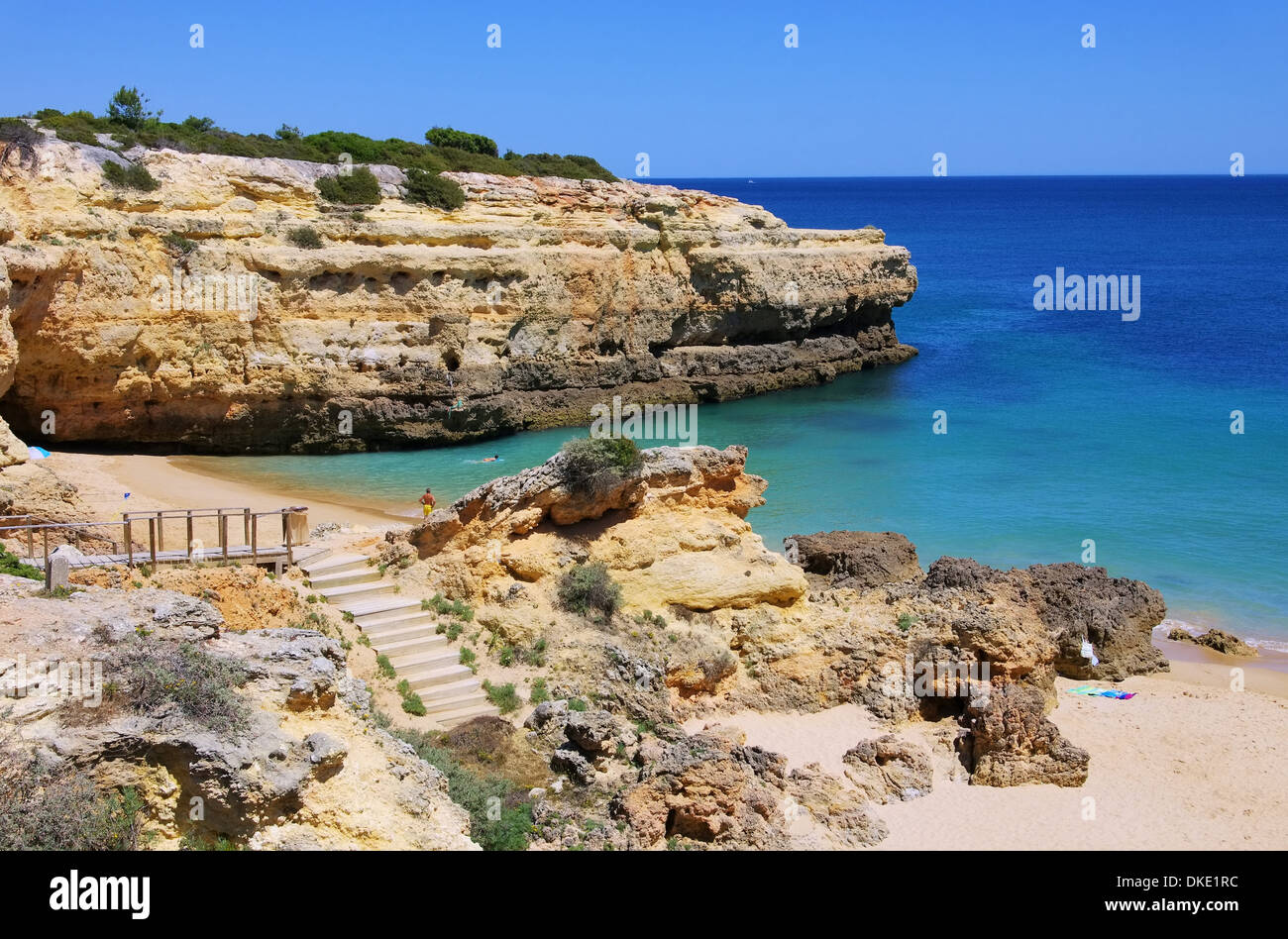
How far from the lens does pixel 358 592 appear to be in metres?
15.7

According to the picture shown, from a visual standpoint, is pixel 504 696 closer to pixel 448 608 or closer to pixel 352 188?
pixel 448 608

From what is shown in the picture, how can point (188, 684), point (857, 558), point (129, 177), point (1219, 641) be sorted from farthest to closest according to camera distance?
point (129, 177), point (857, 558), point (1219, 641), point (188, 684)

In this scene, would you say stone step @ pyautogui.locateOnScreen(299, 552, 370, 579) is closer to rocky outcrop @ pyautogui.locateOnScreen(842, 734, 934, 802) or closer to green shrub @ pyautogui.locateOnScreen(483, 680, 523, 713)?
green shrub @ pyautogui.locateOnScreen(483, 680, 523, 713)

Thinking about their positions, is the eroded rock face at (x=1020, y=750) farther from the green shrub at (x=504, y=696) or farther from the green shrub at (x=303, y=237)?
the green shrub at (x=303, y=237)

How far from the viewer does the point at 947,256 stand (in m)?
100

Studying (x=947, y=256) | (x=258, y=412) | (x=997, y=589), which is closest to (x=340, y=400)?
(x=258, y=412)

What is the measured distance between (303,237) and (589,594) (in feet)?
69.7

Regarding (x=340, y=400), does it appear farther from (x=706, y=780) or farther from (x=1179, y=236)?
(x=1179, y=236)

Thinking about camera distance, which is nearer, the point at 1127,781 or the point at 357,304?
the point at 1127,781

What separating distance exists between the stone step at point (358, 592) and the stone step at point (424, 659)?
4.13 ft

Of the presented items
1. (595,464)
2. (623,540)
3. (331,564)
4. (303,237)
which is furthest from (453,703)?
(303,237)

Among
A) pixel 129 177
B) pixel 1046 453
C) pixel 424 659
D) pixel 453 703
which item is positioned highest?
pixel 129 177

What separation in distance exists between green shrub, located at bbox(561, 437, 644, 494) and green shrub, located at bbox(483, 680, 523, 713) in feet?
10.9

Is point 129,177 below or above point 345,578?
above
